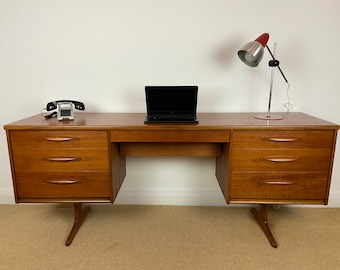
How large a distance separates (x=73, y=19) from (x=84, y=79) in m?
0.44

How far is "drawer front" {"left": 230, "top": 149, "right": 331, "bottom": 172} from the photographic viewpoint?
144cm

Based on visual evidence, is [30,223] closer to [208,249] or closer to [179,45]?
[208,249]

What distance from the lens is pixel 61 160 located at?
1.47m

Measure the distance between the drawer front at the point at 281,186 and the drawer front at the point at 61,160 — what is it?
820 millimetres

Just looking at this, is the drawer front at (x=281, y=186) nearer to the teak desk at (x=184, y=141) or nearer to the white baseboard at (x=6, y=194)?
the teak desk at (x=184, y=141)

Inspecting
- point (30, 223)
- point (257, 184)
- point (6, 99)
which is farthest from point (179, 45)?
point (30, 223)

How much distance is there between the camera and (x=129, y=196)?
209cm

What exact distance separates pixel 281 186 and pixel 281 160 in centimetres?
16

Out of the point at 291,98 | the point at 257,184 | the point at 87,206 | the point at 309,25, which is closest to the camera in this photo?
the point at 257,184

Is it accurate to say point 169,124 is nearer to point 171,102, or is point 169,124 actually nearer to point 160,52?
point 171,102

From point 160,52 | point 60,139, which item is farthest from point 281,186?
point 60,139

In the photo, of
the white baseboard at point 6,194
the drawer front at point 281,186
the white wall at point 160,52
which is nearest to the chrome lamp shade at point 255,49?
the white wall at point 160,52

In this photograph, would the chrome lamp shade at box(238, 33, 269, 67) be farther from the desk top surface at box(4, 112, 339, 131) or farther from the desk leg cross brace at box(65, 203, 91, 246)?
the desk leg cross brace at box(65, 203, 91, 246)

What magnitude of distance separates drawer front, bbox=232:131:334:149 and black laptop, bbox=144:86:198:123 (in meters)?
0.32
